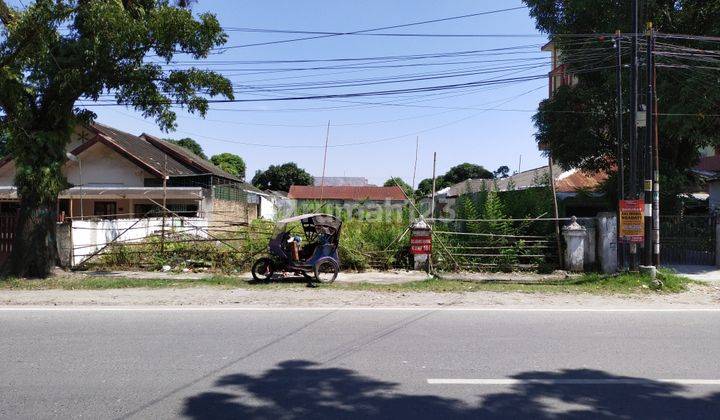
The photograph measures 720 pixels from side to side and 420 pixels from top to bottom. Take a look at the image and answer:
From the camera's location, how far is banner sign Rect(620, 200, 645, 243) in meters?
12.1

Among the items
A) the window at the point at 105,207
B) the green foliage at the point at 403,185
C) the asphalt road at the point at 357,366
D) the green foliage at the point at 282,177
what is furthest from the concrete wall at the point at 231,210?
the green foliage at the point at 282,177

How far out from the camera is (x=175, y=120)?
13984 millimetres

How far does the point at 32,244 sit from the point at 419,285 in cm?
933

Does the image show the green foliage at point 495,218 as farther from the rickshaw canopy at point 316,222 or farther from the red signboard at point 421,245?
the rickshaw canopy at point 316,222

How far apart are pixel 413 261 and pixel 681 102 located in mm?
8468

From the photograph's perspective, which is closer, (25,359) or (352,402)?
(352,402)

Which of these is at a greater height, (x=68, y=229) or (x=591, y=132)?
(x=591, y=132)

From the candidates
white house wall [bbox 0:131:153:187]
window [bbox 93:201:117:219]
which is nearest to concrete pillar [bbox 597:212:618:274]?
white house wall [bbox 0:131:153:187]

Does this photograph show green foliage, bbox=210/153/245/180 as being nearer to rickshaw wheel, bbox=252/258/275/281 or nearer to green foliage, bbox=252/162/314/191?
green foliage, bbox=252/162/314/191

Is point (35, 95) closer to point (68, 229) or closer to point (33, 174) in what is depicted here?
point (33, 174)

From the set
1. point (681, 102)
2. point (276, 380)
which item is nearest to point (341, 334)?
point (276, 380)

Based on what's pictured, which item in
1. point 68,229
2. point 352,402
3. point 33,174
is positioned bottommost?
point 352,402

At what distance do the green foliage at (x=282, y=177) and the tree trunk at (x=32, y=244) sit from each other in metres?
54.8

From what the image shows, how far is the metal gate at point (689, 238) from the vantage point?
15.4 meters
